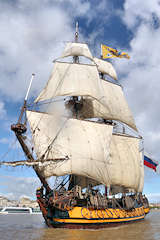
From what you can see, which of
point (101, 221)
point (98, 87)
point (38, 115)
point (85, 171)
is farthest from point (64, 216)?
point (98, 87)

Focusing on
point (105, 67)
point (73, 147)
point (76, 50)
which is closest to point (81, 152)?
point (73, 147)

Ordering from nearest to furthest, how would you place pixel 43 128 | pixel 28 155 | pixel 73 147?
pixel 28 155 < pixel 73 147 < pixel 43 128

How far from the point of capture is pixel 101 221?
23.9 m

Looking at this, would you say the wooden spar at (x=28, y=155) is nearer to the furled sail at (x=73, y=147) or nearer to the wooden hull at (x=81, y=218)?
the furled sail at (x=73, y=147)

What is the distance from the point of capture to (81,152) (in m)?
28.2

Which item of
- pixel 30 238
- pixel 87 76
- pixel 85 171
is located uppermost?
pixel 87 76

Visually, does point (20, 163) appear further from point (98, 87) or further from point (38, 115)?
point (98, 87)

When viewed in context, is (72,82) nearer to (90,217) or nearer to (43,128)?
(43,128)

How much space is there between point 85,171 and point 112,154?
908 cm

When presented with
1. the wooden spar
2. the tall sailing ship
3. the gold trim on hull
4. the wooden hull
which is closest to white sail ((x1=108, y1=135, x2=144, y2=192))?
the tall sailing ship

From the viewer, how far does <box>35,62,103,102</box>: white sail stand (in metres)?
32.8

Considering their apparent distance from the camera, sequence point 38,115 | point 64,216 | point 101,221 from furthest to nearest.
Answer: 1. point 38,115
2. point 101,221
3. point 64,216

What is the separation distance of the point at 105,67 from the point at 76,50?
1183 centimetres

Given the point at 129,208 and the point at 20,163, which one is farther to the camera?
the point at 129,208
